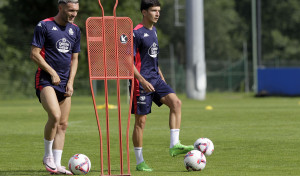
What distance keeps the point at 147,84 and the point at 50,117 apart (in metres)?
1.33

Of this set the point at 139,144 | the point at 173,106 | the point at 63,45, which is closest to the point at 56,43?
the point at 63,45

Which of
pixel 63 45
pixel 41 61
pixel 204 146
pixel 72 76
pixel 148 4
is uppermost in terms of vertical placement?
pixel 148 4

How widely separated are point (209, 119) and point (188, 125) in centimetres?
213

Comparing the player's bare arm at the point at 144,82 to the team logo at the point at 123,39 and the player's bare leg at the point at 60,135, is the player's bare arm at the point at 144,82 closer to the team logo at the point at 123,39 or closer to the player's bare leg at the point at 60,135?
the player's bare leg at the point at 60,135

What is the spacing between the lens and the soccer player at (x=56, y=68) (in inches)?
330

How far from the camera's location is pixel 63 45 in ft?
28.2

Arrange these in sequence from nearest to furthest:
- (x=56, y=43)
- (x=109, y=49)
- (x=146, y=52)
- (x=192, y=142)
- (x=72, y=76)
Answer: (x=109, y=49), (x=56, y=43), (x=72, y=76), (x=146, y=52), (x=192, y=142)

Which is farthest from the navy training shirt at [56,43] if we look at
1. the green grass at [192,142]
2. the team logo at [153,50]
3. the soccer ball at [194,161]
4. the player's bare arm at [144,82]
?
the soccer ball at [194,161]

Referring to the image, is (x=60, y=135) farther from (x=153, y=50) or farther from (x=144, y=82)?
(x=153, y=50)

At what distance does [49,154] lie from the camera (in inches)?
338

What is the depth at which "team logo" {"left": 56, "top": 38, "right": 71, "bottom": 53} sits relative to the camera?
28.1ft

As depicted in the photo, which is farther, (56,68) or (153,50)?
(153,50)

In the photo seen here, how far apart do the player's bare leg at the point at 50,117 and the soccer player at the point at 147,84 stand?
3.72 ft

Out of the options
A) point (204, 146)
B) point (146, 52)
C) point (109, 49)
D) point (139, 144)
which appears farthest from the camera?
point (204, 146)
